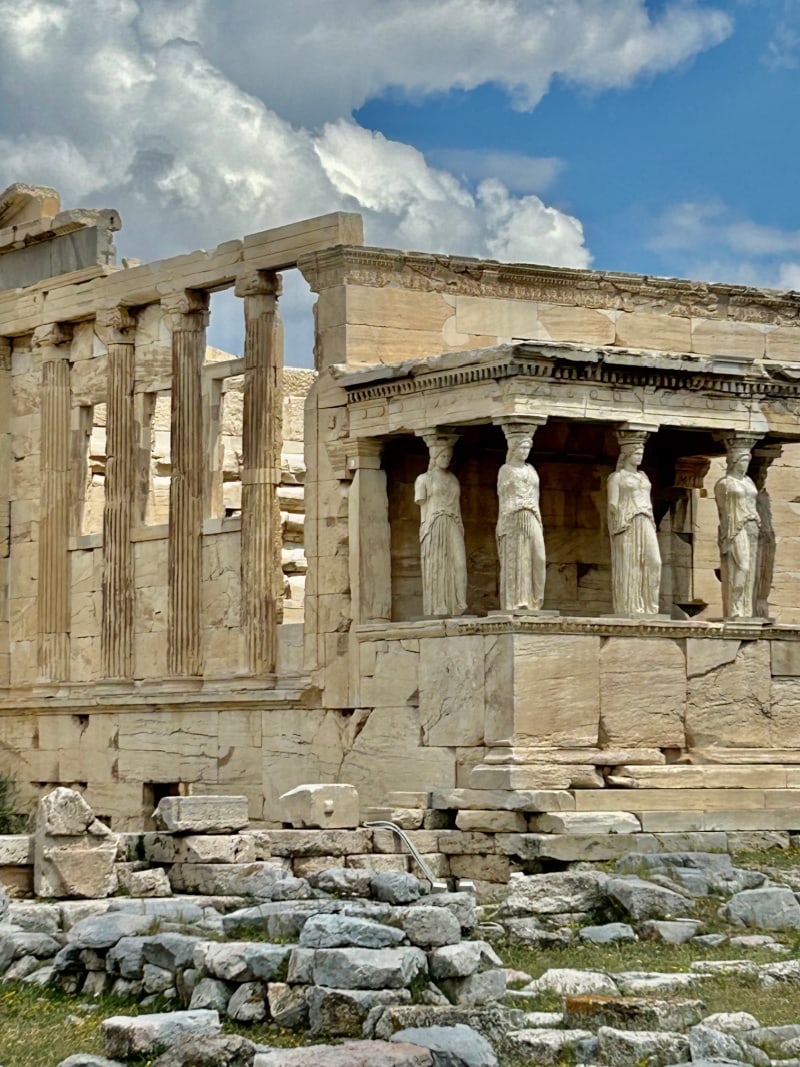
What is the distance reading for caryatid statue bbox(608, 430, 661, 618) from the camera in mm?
21312

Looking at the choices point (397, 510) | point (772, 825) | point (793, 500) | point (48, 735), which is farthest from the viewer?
point (48, 735)

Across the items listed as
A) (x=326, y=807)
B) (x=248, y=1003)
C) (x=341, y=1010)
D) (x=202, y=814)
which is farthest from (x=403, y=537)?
(x=341, y=1010)

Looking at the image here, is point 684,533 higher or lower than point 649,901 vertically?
higher

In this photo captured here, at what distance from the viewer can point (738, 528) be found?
72.1ft

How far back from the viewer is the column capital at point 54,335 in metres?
27.2

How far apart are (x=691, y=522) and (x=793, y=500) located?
4.46 ft

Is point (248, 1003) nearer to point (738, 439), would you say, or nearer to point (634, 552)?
point (634, 552)

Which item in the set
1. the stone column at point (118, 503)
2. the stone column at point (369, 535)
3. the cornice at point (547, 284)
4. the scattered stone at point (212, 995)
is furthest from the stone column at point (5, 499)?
the scattered stone at point (212, 995)

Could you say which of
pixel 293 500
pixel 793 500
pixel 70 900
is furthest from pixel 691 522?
pixel 70 900

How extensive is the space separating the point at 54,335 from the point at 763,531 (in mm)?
8482

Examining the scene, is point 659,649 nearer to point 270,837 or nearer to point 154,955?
point 270,837

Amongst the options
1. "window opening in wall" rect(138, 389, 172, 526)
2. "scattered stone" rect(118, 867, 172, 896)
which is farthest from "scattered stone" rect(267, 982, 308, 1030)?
"window opening in wall" rect(138, 389, 172, 526)

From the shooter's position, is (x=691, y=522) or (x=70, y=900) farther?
(x=691, y=522)

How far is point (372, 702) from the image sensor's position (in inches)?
866
